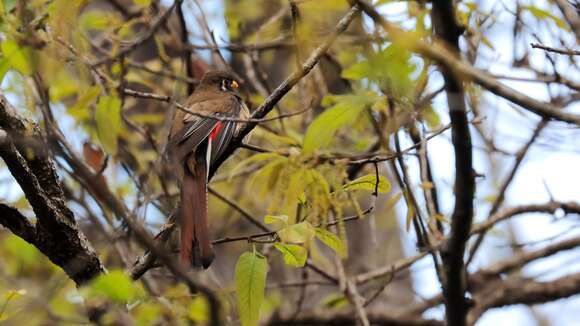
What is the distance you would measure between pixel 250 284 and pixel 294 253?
20cm

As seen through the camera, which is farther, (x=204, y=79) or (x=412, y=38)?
(x=204, y=79)

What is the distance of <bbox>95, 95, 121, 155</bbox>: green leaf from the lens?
353 cm

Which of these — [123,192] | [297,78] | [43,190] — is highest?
[123,192]

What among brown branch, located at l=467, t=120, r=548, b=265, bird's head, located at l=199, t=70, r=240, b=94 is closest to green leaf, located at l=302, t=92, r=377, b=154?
brown branch, located at l=467, t=120, r=548, b=265

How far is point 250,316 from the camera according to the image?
283cm

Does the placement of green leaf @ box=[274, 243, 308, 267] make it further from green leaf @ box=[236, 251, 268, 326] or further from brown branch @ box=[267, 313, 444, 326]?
brown branch @ box=[267, 313, 444, 326]

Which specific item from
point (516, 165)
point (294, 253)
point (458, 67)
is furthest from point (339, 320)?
point (458, 67)

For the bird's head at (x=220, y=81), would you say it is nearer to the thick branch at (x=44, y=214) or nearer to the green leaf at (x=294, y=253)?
the thick branch at (x=44, y=214)

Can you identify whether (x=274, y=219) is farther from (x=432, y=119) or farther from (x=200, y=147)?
(x=432, y=119)

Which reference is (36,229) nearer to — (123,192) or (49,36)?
(49,36)

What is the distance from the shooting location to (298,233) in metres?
2.75

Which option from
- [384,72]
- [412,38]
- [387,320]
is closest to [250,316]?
[384,72]

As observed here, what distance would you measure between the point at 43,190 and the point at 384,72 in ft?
4.70

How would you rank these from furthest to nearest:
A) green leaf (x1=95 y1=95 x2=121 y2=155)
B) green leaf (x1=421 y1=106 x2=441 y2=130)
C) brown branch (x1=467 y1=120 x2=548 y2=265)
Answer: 1. green leaf (x1=421 y1=106 x2=441 y2=130)
2. brown branch (x1=467 y1=120 x2=548 y2=265)
3. green leaf (x1=95 y1=95 x2=121 y2=155)
